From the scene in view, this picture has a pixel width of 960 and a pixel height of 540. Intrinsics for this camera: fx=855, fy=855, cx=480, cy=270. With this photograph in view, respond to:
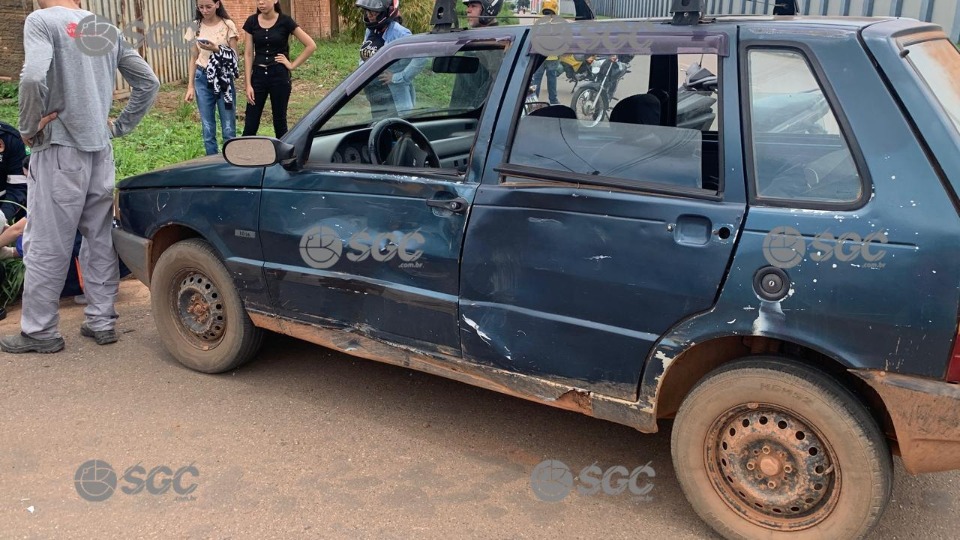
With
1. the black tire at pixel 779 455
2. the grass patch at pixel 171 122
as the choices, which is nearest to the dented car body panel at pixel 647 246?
the black tire at pixel 779 455

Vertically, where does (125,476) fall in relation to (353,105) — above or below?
below

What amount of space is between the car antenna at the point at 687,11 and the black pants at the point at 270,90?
17.4ft

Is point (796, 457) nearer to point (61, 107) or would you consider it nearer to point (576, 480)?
point (576, 480)

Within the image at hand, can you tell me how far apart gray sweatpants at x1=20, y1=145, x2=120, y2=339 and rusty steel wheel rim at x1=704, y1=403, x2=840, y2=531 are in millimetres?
3499

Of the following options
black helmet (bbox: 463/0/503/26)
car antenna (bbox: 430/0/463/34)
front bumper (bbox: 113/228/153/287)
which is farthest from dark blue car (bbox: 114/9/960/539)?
black helmet (bbox: 463/0/503/26)

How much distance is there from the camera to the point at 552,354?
3.22 metres

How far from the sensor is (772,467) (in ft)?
9.49

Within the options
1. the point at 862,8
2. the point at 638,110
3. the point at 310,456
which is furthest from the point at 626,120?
the point at 862,8

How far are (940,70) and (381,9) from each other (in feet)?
16.3

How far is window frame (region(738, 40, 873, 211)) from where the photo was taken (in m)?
2.63

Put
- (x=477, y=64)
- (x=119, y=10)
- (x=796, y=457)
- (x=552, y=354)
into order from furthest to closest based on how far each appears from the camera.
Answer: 1. (x=119, y=10)
2. (x=477, y=64)
3. (x=552, y=354)
4. (x=796, y=457)

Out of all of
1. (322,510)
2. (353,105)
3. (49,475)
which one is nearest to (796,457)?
(322,510)

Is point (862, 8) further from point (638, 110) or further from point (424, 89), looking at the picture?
point (638, 110)

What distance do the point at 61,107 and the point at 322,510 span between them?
2612 mm
